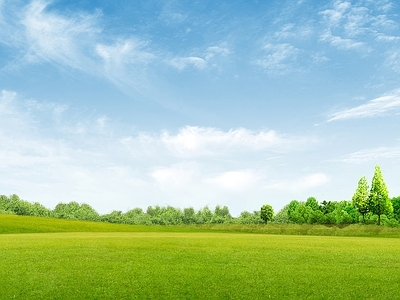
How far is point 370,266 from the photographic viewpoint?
60.2 ft

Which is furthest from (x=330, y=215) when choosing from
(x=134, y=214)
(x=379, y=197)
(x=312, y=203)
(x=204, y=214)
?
(x=134, y=214)

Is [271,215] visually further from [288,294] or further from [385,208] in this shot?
[288,294]

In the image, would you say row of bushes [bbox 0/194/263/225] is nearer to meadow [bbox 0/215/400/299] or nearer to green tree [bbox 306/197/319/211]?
green tree [bbox 306/197/319/211]

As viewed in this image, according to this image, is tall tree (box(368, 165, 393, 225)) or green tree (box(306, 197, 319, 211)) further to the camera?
green tree (box(306, 197, 319, 211))

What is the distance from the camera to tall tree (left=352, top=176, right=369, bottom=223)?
98.2m

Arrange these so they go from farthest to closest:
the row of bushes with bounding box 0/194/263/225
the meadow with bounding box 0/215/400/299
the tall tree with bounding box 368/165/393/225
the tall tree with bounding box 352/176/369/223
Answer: the row of bushes with bounding box 0/194/263/225
the tall tree with bounding box 352/176/369/223
the tall tree with bounding box 368/165/393/225
the meadow with bounding box 0/215/400/299

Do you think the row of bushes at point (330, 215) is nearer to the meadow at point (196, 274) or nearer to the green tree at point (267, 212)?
the green tree at point (267, 212)

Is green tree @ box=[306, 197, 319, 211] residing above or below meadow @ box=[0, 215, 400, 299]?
above

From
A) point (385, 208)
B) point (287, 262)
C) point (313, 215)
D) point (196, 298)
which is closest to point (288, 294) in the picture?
point (196, 298)

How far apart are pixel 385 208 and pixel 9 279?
94601 mm

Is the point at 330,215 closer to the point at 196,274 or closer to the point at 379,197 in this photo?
the point at 379,197

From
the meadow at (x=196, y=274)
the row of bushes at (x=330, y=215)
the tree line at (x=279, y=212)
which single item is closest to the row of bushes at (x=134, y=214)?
the tree line at (x=279, y=212)

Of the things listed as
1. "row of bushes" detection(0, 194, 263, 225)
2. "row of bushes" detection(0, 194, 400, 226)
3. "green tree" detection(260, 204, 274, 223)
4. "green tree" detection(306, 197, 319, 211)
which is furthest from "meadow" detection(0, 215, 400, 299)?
"green tree" detection(306, 197, 319, 211)

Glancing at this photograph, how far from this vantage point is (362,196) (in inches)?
3895
